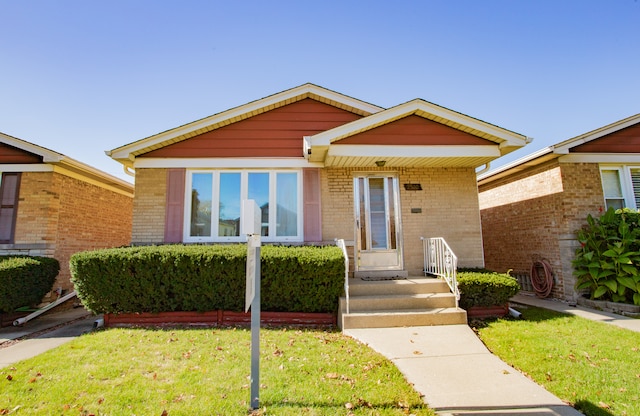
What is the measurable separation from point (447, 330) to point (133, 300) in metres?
5.67

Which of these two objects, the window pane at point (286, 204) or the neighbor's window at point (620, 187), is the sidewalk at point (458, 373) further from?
the neighbor's window at point (620, 187)

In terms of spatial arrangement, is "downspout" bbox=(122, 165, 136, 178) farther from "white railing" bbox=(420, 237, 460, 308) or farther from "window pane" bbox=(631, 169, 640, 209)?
"window pane" bbox=(631, 169, 640, 209)

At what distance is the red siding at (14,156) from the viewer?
8867mm

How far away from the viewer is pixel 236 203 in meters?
8.52

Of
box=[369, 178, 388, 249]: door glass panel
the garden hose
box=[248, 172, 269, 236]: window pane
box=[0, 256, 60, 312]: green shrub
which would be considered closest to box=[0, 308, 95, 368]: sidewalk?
box=[0, 256, 60, 312]: green shrub

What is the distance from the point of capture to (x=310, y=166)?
847cm

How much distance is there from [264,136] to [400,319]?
17.9 ft

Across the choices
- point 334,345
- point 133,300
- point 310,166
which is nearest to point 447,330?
point 334,345

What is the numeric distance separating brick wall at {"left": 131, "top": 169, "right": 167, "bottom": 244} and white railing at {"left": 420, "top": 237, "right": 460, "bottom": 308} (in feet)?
20.8

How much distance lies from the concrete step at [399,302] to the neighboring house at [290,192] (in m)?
1.69

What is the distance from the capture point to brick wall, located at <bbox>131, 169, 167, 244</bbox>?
322 inches

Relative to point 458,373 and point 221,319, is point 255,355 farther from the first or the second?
point 221,319

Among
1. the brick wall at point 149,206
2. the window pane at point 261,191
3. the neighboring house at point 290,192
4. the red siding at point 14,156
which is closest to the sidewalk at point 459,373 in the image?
the neighboring house at point 290,192

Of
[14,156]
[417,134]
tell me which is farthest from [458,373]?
[14,156]
